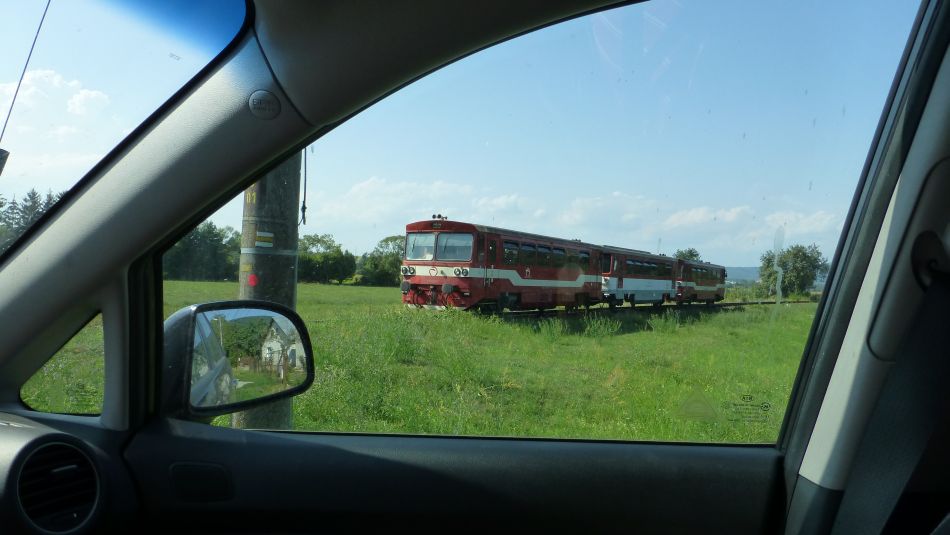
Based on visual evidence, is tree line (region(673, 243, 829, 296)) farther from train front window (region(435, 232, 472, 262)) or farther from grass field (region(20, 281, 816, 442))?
train front window (region(435, 232, 472, 262))

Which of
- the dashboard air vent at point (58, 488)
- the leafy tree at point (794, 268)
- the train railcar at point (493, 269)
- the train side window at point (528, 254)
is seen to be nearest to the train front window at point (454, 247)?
the train railcar at point (493, 269)

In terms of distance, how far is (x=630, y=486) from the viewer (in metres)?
2.47

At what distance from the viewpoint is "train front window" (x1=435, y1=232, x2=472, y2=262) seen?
9.22 feet

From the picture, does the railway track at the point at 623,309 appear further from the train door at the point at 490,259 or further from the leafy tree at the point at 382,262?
the leafy tree at the point at 382,262

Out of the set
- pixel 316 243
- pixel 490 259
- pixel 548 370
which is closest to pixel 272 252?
pixel 316 243

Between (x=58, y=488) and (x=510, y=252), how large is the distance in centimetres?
181

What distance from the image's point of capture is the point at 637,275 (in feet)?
9.48

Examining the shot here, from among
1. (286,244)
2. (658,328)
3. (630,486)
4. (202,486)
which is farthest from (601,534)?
(286,244)

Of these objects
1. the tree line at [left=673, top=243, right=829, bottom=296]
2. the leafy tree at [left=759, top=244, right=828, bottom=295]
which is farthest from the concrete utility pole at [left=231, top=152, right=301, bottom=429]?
the leafy tree at [left=759, top=244, right=828, bottom=295]

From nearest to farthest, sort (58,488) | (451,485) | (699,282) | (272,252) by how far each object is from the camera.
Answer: (58,488) < (451,485) < (272,252) < (699,282)

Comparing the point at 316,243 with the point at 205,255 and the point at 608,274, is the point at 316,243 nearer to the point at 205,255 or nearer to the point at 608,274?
the point at 205,255

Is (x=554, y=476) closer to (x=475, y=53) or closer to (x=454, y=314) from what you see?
(x=454, y=314)

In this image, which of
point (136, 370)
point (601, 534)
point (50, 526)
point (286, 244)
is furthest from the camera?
point (286, 244)

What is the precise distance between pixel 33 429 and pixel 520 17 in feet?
6.27
